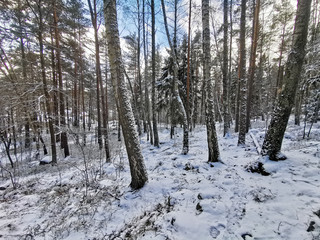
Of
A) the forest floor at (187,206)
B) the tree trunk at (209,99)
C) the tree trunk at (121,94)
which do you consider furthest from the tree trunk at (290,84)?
the tree trunk at (121,94)

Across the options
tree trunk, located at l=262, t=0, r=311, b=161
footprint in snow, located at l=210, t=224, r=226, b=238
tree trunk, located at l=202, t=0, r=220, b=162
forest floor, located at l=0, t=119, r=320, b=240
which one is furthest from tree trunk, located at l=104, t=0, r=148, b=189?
tree trunk, located at l=262, t=0, r=311, b=161

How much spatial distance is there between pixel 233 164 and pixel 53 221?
5.22 meters

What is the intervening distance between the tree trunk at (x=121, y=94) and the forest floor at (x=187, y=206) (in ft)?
1.76

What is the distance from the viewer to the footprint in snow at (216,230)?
6.88ft

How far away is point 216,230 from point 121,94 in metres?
3.45

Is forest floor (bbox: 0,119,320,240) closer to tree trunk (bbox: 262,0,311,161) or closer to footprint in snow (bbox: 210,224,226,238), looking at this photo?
footprint in snow (bbox: 210,224,226,238)

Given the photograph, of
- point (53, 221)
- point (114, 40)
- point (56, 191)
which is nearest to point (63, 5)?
point (114, 40)

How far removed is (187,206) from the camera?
279 centimetres

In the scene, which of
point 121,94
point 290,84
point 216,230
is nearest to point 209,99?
point 290,84

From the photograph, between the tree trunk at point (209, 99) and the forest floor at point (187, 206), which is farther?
the tree trunk at point (209, 99)

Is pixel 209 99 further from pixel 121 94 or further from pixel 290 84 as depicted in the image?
pixel 121 94

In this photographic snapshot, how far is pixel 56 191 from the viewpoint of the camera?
445cm

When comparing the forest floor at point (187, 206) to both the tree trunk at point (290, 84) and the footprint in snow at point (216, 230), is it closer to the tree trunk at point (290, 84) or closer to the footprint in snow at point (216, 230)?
the footprint in snow at point (216, 230)

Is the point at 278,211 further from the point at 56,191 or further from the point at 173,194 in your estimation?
the point at 56,191
